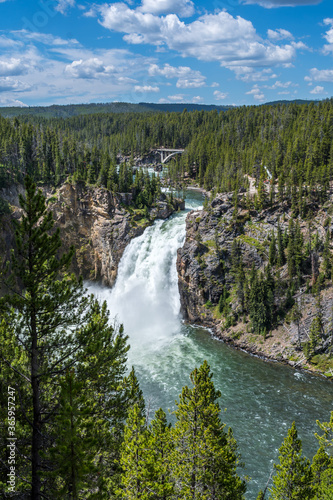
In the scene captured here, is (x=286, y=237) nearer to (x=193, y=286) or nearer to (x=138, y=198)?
(x=193, y=286)

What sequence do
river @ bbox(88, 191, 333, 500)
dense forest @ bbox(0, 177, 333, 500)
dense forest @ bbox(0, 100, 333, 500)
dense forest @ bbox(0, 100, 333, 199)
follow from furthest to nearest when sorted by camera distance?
dense forest @ bbox(0, 100, 333, 199)
river @ bbox(88, 191, 333, 500)
dense forest @ bbox(0, 100, 333, 500)
dense forest @ bbox(0, 177, 333, 500)

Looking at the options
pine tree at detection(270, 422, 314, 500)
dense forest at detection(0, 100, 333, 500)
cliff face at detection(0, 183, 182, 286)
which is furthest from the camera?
cliff face at detection(0, 183, 182, 286)

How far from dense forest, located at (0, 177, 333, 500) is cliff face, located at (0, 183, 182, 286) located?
55.0 metres

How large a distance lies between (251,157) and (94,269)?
51.4 metres

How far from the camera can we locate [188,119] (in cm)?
18100

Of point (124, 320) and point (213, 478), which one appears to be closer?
point (213, 478)

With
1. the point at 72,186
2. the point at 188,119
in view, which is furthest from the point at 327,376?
the point at 188,119

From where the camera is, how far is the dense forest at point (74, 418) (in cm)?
1284

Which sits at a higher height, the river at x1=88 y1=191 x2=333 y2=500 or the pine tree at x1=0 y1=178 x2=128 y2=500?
the pine tree at x1=0 y1=178 x2=128 y2=500

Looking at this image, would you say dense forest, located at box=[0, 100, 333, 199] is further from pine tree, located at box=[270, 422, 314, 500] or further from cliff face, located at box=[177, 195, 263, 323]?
pine tree, located at box=[270, 422, 314, 500]

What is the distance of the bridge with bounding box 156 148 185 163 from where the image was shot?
15216 cm

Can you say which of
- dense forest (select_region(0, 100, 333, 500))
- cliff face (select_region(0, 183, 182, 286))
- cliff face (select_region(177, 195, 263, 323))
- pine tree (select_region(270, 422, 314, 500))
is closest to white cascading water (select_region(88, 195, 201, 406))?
cliff face (select_region(0, 183, 182, 286))

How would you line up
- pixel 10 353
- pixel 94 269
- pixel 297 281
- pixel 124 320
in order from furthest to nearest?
pixel 94 269 → pixel 124 320 → pixel 297 281 → pixel 10 353

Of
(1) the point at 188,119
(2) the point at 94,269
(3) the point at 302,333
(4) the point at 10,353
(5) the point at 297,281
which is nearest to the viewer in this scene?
(4) the point at 10,353
